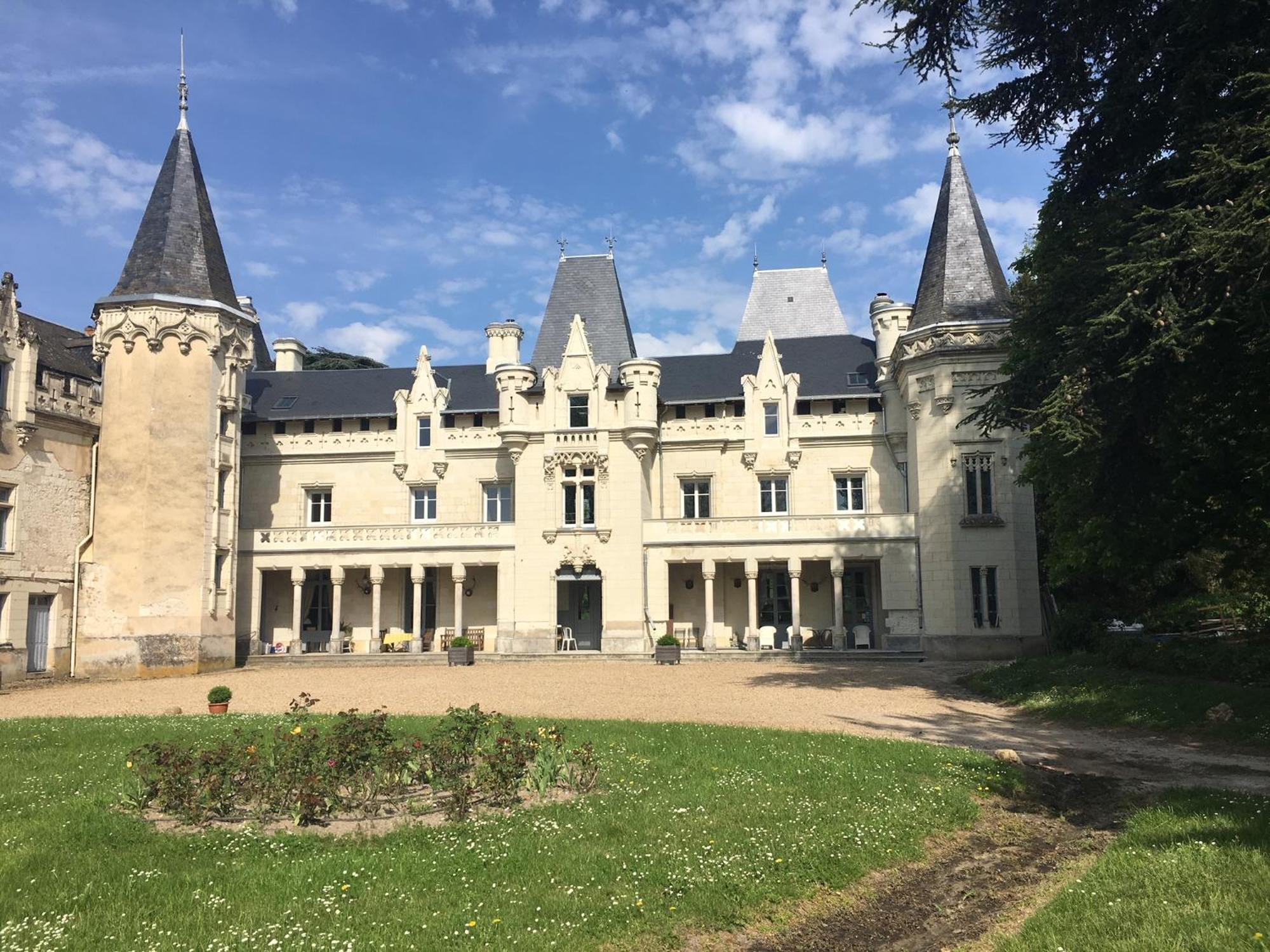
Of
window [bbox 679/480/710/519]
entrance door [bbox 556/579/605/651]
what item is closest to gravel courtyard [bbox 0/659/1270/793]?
entrance door [bbox 556/579/605/651]

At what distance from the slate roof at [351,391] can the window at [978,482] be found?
67.4 ft

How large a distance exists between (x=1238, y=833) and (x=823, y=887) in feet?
13.3

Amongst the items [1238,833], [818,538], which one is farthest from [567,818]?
[818,538]

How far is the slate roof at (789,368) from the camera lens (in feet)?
138

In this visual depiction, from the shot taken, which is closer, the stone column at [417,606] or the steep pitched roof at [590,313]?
the stone column at [417,606]

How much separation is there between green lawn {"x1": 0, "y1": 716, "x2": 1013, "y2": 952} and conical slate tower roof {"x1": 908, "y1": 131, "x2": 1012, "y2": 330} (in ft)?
87.0

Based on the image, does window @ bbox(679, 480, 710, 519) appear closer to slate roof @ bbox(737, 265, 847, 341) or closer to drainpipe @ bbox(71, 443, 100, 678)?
slate roof @ bbox(737, 265, 847, 341)

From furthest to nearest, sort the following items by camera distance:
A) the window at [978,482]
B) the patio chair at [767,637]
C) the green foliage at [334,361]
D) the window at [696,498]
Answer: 1. the green foliage at [334,361]
2. the window at [696,498]
3. the patio chair at [767,637]
4. the window at [978,482]

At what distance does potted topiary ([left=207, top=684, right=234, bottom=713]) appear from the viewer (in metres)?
20.7

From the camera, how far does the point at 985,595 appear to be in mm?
34562

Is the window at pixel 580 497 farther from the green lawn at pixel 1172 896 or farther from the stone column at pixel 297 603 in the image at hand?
the green lawn at pixel 1172 896

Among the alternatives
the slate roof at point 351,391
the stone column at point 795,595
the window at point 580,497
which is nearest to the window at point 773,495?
the stone column at point 795,595

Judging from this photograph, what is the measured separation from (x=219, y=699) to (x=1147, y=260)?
64.9 ft

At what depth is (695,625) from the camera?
134ft
